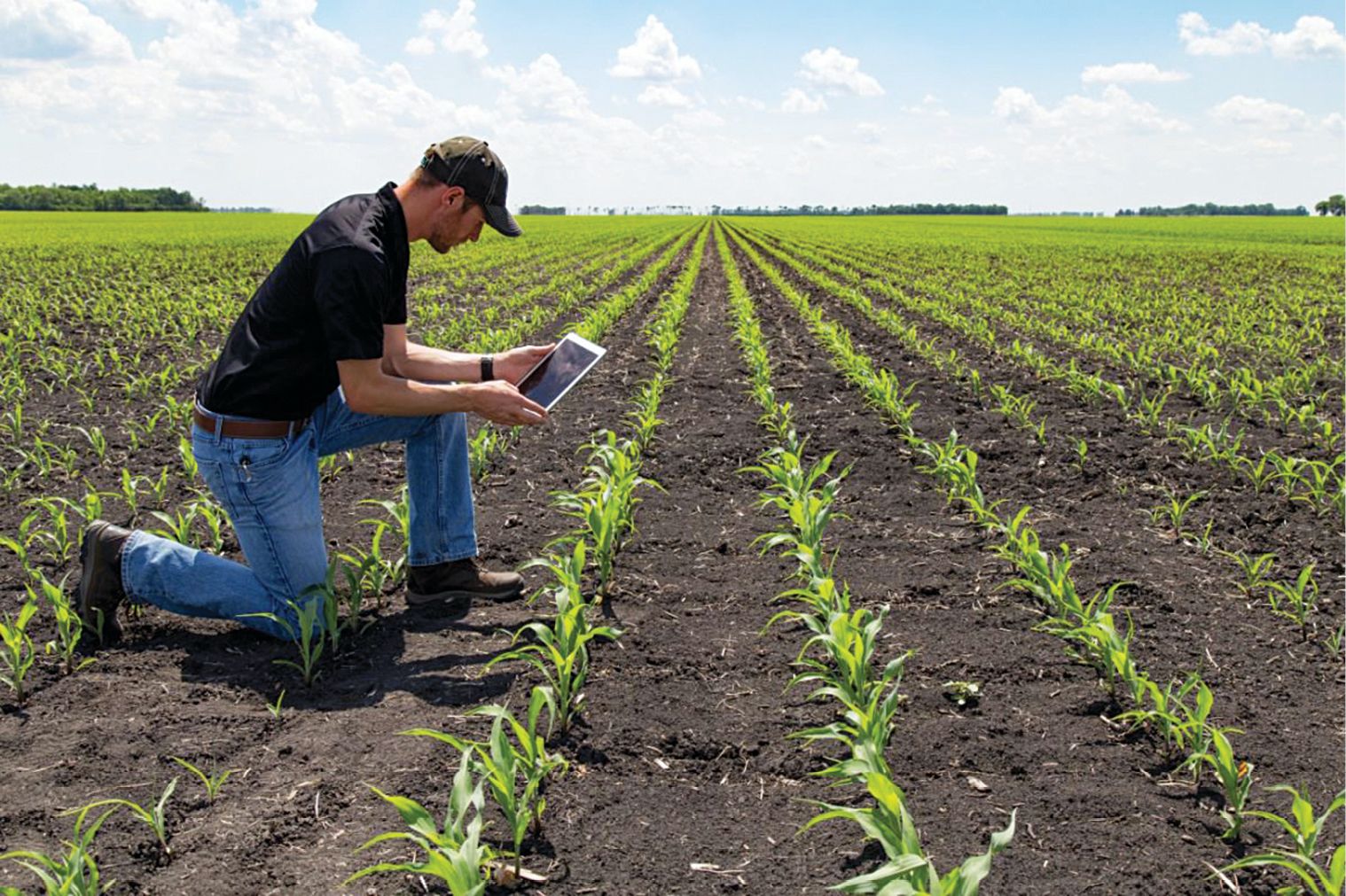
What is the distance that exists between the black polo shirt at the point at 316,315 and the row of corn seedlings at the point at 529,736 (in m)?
1.11

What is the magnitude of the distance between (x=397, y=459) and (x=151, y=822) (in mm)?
4323

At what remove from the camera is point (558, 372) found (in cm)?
416

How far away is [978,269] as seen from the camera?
23578 mm

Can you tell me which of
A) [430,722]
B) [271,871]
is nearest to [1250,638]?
[430,722]

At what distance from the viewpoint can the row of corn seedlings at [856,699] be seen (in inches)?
80.7

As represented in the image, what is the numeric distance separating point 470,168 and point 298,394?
3.52ft

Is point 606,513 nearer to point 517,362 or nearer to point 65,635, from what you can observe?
point 517,362

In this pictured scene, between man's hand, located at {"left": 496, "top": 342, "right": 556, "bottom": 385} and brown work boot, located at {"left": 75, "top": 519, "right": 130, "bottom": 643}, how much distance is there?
64.2 inches

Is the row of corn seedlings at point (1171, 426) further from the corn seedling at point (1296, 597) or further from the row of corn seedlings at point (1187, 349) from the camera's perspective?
the corn seedling at point (1296, 597)

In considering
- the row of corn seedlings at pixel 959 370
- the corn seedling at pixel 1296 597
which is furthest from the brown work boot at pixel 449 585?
the row of corn seedlings at pixel 959 370

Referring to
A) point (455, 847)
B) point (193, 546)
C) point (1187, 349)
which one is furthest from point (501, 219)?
point (1187, 349)

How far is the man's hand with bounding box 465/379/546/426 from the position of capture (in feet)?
12.5

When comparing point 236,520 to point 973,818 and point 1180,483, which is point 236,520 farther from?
point 1180,483

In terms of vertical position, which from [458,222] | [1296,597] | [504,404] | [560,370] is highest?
[458,222]
